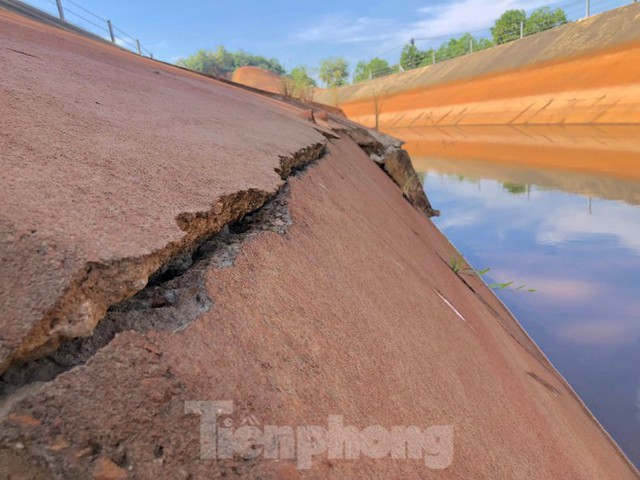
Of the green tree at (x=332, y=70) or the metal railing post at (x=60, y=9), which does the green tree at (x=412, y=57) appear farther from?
the metal railing post at (x=60, y=9)

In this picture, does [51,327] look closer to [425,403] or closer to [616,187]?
[425,403]

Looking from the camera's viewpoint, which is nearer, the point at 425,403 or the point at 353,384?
the point at 353,384

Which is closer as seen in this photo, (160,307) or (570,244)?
(160,307)

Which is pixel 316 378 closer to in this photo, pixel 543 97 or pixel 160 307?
pixel 160 307

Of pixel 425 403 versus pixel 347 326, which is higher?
pixel 347 326

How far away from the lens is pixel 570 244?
554 cm

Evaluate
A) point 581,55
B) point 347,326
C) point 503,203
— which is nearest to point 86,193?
point 347,326

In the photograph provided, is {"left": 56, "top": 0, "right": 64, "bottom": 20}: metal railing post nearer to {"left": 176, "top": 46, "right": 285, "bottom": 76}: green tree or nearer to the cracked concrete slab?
the cracked concrete slab

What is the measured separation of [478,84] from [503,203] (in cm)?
2047

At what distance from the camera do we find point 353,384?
89 cm

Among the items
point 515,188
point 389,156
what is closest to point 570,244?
point 389,156

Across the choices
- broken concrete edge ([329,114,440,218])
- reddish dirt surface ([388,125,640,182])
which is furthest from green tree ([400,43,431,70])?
broken concrete edge ([329,114,440,218])
